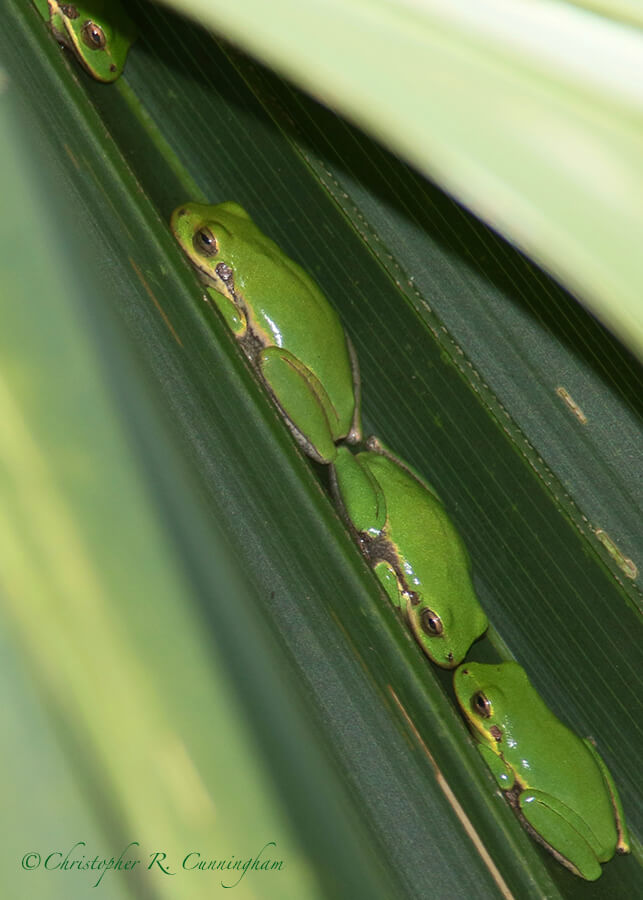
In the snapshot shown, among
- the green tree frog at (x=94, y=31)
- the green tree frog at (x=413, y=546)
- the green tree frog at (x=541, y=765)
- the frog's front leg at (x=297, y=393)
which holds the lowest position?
the green tree frog at (x=541, y=765)

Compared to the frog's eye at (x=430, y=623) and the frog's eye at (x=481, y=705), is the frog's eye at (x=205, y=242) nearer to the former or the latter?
the frog's eye at (x=430, y=623)

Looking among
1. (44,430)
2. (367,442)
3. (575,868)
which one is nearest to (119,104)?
(367,442)

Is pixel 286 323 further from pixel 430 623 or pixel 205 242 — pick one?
pixel 430 623

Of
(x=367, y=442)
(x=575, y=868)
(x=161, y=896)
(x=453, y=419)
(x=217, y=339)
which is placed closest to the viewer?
(x=161, y=896)

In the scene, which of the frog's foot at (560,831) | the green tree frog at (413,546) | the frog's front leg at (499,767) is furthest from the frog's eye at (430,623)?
the frog's foot at (560,831)

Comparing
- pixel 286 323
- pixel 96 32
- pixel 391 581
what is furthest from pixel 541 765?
pixel 96 32

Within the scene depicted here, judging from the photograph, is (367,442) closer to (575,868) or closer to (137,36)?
(575,868)
